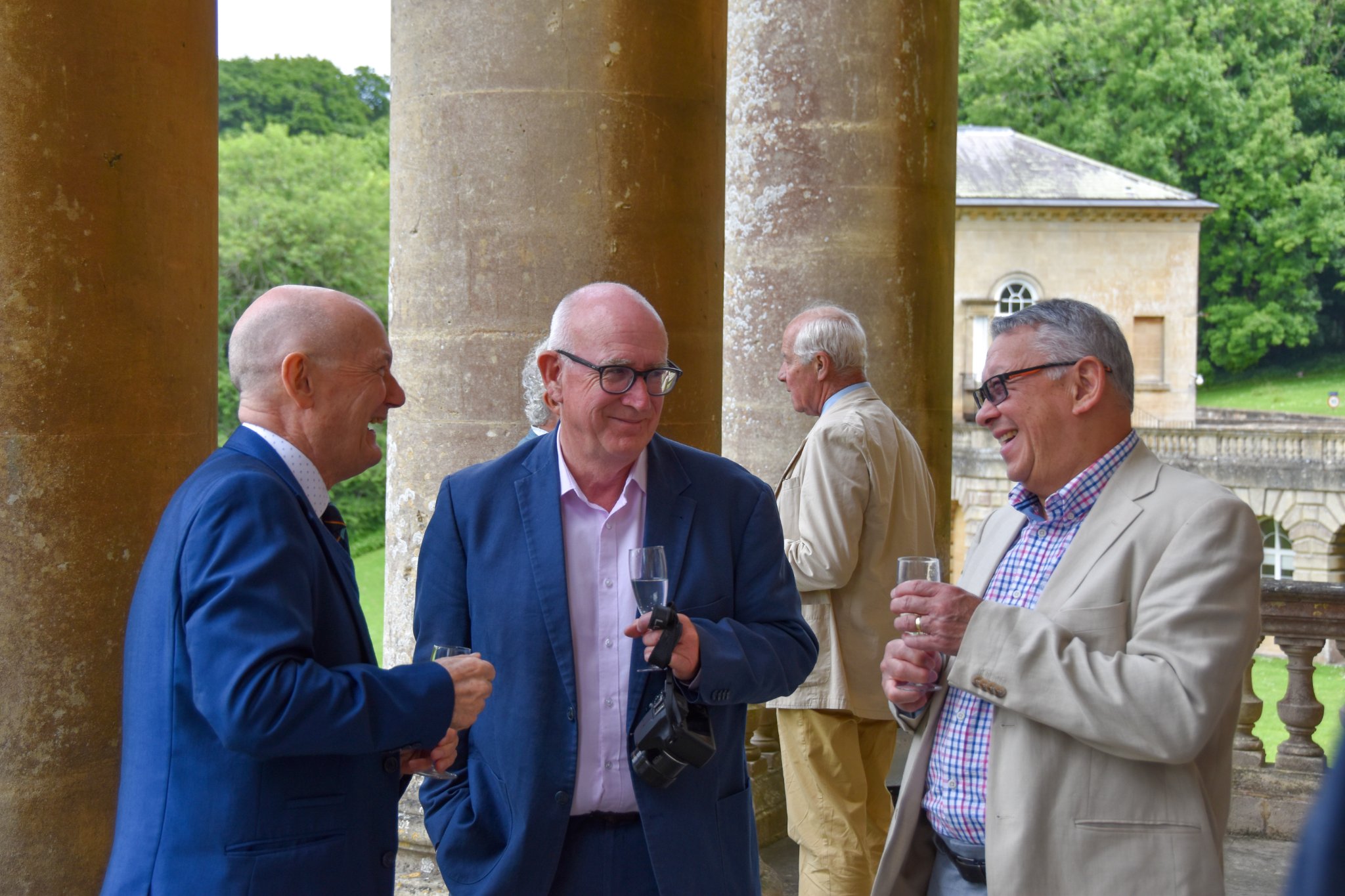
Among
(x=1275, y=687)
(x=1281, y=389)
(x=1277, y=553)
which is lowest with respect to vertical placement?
(x=1275, y=687)

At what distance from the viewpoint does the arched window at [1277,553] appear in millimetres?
31578

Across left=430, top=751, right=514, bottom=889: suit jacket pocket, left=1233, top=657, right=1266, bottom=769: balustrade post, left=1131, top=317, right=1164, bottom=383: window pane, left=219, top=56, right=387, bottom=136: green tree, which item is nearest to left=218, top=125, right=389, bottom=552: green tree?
left=219, top=56, right=387, bottom=136: green tree

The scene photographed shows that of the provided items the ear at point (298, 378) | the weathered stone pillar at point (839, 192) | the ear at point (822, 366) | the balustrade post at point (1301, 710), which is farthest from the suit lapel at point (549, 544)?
the balustrade post at point (1301, 710)

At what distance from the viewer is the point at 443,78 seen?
3.58m

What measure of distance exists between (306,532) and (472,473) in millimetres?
539

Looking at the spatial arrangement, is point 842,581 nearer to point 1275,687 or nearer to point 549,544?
point 549,544

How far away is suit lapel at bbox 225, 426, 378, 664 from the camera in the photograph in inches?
88.4

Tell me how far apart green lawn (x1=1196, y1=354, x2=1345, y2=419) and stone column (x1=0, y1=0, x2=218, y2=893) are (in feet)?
151

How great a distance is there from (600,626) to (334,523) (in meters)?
0.53

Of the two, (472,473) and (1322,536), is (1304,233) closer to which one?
(1322,536)

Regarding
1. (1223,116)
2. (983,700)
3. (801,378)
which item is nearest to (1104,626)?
(983,700)

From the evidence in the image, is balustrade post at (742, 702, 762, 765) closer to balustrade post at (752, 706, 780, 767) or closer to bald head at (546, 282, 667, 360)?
balustrade post at (752, 706, 780, 767)

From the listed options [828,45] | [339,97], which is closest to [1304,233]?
[339,97]

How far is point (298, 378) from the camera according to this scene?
2.31 m
